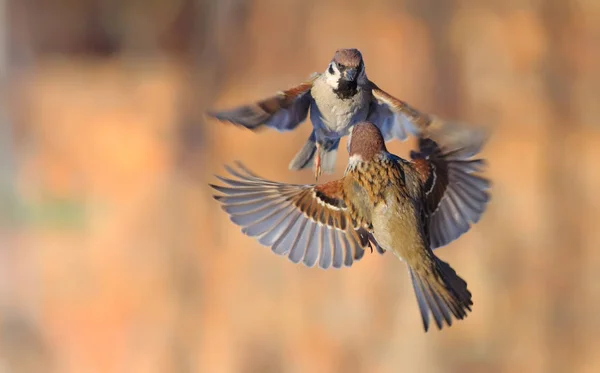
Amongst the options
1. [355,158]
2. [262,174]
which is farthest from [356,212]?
[262,174]

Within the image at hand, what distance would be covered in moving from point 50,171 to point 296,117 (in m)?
1.15

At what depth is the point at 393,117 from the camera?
0.64 metres

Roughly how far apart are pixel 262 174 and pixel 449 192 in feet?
3.00

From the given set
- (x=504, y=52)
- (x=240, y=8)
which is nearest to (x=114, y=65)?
(x=240, y=8)

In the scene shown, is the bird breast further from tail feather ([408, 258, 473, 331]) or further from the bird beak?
tail feather ([408, 258, 473, 331])

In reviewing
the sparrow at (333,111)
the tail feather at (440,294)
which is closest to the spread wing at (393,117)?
the sparrow at (333,111)

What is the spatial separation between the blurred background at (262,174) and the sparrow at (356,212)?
911mm

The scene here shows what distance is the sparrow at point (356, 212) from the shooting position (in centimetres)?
57

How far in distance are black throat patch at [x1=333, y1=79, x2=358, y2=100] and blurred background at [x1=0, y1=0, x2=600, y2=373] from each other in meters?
0.92

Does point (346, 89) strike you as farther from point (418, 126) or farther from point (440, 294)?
point (440, 294)

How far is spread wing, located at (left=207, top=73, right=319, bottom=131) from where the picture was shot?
50cm

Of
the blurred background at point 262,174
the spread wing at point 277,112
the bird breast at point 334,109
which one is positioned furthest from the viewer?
the blurred background at point 262,174

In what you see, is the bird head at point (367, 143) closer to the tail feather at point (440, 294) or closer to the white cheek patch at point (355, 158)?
the white cheek patch at point (355, 158)

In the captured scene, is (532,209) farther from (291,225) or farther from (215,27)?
(291,225)
